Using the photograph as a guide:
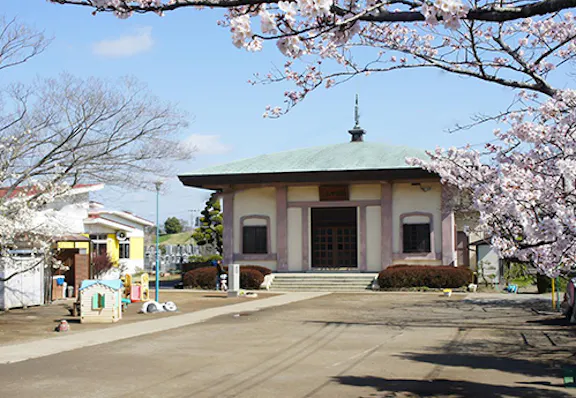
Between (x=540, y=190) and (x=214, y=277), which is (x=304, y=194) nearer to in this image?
(x=214, y=277)

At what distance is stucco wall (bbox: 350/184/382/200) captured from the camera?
122ft

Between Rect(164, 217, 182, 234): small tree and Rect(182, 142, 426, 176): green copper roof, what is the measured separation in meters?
60.1

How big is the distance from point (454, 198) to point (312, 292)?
798 cm

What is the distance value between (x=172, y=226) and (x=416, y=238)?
67.2 meters

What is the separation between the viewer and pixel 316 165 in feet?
123

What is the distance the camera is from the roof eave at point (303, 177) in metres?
35.2

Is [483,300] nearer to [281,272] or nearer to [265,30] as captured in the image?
[281,272]

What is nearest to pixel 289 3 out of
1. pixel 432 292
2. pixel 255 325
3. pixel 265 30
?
pixel 265 30

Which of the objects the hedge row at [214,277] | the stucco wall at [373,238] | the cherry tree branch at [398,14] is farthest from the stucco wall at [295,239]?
the cherry tree branch at [398,14]

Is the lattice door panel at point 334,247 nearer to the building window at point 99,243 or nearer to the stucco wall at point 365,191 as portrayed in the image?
the stucco wall at point 365,191

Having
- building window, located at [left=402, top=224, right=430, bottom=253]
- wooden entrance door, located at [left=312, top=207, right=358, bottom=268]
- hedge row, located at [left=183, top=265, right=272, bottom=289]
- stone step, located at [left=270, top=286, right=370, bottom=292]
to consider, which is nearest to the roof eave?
building window, located at [left=402, top=224, right=430, bottom=253]

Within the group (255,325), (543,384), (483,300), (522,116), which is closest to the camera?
(543,384)

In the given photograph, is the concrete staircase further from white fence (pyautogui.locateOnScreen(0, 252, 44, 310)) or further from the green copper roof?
white fence (pyautogui.locateOnScreen(0, 252, 44, 310))

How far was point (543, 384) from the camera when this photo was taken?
10391 mm
